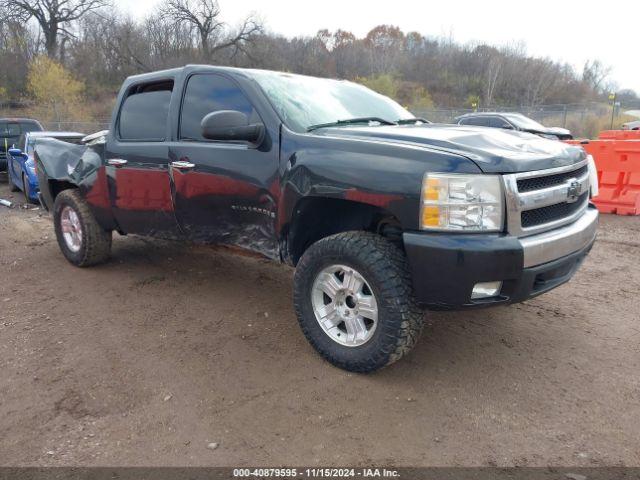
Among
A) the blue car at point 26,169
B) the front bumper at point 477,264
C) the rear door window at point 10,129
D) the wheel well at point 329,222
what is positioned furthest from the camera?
the rear door window at point 10,129

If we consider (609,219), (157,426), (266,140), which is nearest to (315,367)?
(157,426)

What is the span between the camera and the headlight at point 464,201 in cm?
263

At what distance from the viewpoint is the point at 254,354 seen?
3.40 metres

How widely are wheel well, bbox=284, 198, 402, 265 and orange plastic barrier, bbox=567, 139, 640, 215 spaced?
652 cm

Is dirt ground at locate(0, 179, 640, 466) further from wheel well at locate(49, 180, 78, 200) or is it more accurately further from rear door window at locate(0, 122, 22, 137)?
rear door window at locate(0, 122, 22, 137)

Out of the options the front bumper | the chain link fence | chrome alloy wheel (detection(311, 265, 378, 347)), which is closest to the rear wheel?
chrome alloy wheel (detection(311, 265, 378, 347))

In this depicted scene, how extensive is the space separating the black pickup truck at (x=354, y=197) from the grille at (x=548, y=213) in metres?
0.01

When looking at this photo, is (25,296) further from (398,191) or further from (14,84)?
(14,84)

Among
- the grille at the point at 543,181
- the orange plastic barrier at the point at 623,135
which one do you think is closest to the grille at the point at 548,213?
the grille at the point at 543,181

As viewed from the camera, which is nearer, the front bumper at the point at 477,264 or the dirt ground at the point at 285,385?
the dirt ground at the point at 285,385

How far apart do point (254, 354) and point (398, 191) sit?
4.97ft

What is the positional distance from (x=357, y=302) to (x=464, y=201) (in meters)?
0.89

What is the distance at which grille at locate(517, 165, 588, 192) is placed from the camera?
2764 millimetres

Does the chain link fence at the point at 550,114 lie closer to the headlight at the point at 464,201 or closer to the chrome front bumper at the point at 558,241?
the chrome front bumper at the point at 558,241
